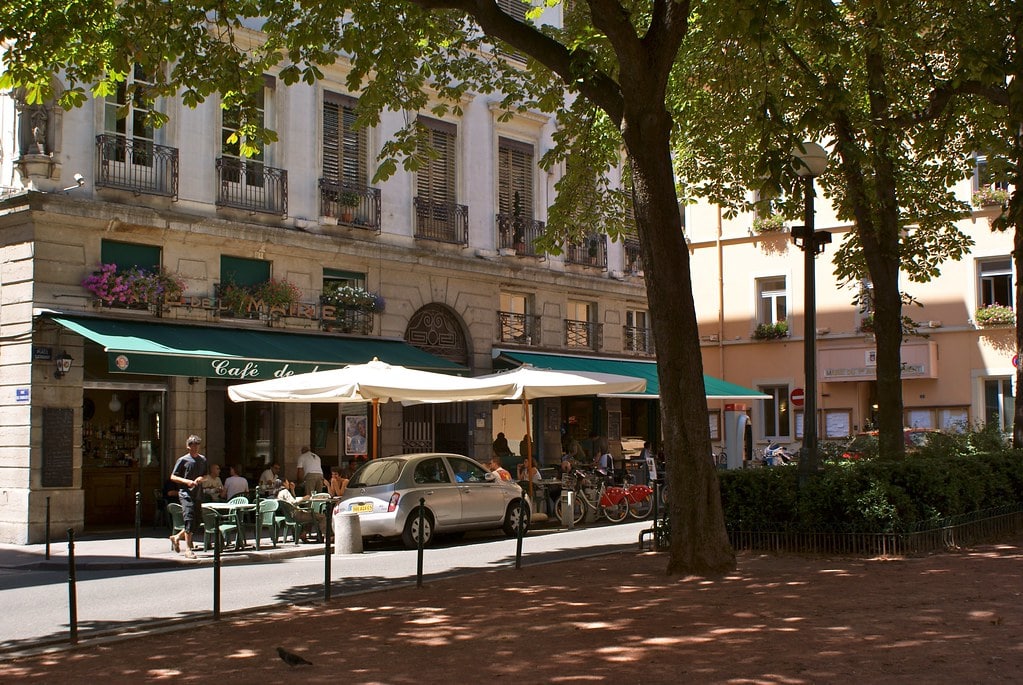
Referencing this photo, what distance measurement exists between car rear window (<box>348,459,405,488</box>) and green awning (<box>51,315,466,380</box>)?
360 centimetres

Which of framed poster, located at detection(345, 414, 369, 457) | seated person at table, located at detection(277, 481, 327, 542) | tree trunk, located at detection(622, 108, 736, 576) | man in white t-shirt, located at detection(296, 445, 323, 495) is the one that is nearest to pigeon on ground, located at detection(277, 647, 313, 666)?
tree trunk, located at detection(622, 108, 736, 576)

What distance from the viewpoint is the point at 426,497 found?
17000 mm

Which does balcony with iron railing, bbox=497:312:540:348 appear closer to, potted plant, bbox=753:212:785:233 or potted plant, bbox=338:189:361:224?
potted plant, bbox=338:189:361:224

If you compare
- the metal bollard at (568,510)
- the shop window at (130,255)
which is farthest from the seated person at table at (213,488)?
the metal bollard at (568,510)

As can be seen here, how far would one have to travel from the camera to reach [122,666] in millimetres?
8133

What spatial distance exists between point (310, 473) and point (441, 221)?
27.7ft

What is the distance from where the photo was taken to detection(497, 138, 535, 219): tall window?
28688 millimetres

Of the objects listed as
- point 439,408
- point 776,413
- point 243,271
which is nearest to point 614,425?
point 439,408

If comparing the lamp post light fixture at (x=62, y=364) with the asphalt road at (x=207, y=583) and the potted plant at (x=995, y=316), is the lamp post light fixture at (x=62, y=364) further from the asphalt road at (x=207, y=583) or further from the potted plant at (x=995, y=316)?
the potted plant at (x=995, y=316)

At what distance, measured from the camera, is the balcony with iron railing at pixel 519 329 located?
2786cm

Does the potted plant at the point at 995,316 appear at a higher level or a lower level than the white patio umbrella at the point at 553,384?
higher

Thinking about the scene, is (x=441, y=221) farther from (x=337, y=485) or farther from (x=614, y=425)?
(x=337, y=485)

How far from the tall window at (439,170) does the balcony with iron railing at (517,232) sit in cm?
164

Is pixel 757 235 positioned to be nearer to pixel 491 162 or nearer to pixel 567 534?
pixel 491 162
